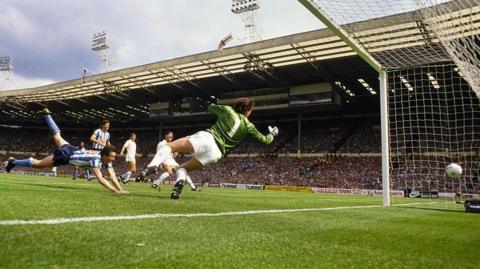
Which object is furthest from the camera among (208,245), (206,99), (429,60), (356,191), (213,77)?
(206,99)

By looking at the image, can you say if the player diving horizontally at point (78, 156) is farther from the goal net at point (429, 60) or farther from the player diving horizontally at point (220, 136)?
the goal net at point (429, 60)

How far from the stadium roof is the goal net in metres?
1.84

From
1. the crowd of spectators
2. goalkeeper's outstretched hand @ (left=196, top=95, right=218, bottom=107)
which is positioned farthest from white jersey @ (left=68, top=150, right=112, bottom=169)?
goalkeeper's outstretched hand @ (left=196, top=95, right=218, bottom=107)

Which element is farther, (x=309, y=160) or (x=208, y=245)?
(x=309, y=160)

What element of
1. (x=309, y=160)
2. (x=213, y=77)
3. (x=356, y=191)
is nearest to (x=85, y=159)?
(x=356, y=191)

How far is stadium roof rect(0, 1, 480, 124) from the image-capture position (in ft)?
97.8

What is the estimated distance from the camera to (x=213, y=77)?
37.7 meters

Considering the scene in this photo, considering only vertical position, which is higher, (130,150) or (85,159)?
(130,150)

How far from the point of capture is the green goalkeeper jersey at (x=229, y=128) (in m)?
6.42

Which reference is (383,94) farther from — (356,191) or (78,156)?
(356,191)

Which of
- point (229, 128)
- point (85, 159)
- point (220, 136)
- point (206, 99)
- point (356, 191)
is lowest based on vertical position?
point (356, 191)

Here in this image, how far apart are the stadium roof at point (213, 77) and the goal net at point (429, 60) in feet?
6.03

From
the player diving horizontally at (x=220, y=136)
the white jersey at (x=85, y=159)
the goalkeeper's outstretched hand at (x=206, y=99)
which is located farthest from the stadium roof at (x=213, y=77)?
the white jersey at (x=85, y=159)

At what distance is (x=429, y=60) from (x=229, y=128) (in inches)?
390
